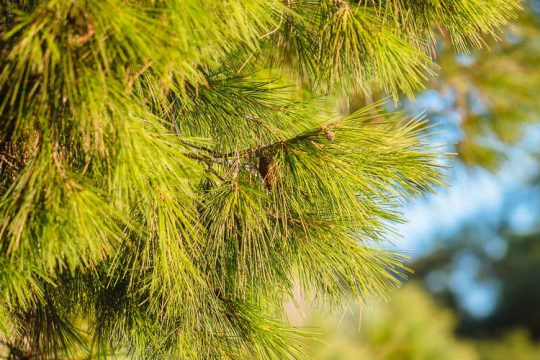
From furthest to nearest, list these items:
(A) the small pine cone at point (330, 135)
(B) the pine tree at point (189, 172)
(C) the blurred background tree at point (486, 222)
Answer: (C) the blurred background tree at point (486, 222), (A) the small pine cone at point (330, 135), (B) the pine tree at point (189, 172)

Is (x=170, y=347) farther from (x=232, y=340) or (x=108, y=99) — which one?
(x=108, y=99)

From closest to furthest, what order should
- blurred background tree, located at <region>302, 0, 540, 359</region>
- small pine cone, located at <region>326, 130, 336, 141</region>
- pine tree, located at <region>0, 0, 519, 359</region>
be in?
pine tree, located at <region>0, 0, 519, 359</region> < small pine cone, located at <region>326, 130, 336, 141</region> < blurred background tree, located at <region>302, 0, 540, 359</region>

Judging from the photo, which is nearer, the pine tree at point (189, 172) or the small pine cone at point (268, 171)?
the pine tree at point (189, 172)

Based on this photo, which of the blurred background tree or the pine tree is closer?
the pine tree

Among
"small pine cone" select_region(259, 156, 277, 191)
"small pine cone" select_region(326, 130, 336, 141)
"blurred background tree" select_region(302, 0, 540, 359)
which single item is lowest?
"blurred background tree" select_region(302, 0, 540, 359)

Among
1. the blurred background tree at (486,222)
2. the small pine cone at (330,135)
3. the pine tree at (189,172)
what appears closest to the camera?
the pine tree at (189,172)

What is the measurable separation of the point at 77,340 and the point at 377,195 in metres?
0.58

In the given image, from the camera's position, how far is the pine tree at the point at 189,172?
2.04 ft

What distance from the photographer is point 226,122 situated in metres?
0.87

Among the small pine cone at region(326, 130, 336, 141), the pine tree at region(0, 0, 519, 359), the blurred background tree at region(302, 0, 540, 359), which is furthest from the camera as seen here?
the blurred background tree at region(302, 0, 540, 359)

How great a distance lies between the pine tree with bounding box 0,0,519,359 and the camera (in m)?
0.62

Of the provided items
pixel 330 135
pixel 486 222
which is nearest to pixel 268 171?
pixel 330 135

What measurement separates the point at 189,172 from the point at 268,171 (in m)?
0.14

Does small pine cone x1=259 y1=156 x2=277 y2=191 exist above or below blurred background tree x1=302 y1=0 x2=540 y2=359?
above
